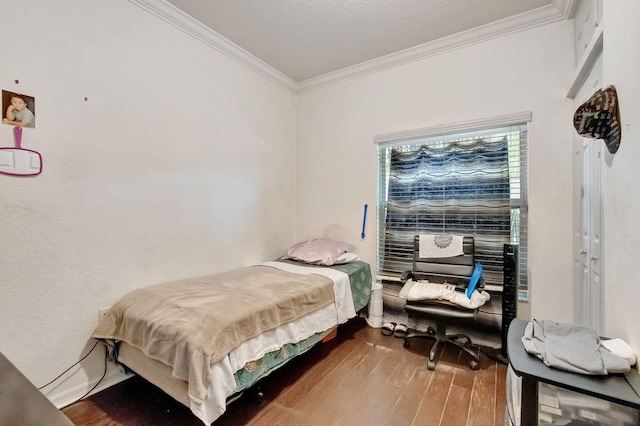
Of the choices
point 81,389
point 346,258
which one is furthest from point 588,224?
point 81,389

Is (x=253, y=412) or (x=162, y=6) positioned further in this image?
(x=162, y=6)

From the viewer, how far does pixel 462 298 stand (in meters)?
2.27

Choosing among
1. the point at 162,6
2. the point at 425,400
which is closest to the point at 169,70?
the point at 162,6

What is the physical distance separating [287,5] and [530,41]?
2.09 meters

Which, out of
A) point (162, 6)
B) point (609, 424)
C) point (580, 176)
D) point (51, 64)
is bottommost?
point (609, 424)

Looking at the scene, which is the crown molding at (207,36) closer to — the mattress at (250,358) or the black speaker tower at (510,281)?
the mattress at (250,358)

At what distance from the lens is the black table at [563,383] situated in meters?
0.89

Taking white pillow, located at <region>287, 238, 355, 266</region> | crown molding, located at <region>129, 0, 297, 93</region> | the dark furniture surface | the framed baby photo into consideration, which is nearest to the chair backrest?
white pillow, located at <region>287, 238, 355, 266</region>

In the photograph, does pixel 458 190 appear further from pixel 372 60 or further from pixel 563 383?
pixel 563 383

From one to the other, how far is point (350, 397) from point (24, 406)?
5.58 feet

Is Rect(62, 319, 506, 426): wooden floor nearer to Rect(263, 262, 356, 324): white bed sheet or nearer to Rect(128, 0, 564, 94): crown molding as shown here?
Rect(263, 262, 356, 324): white bed sheet

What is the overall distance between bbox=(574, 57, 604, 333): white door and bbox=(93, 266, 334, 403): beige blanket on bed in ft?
5.79

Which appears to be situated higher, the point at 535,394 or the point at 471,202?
the point at 471,202

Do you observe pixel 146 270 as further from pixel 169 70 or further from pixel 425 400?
pixel 425 400
